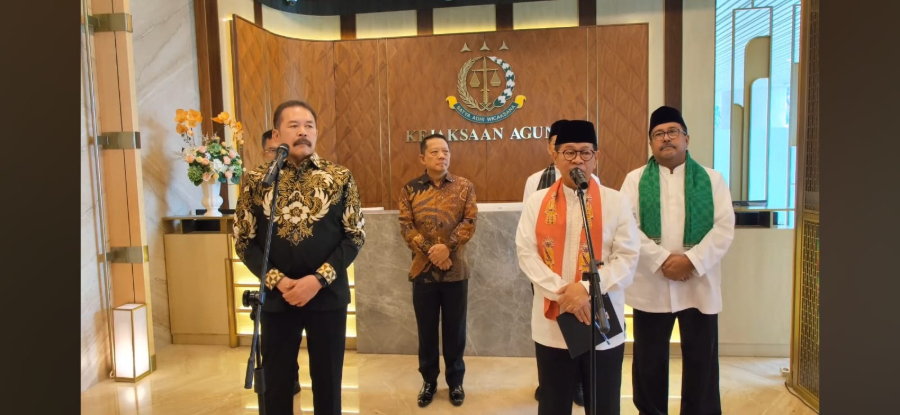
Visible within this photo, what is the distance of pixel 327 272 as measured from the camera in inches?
79.3

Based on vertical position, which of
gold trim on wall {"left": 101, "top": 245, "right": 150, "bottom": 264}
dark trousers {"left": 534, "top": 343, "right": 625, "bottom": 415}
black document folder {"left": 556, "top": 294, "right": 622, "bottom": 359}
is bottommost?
dark trousers {"left": 534, "top": 343, "right": 625, "bottom": 415}

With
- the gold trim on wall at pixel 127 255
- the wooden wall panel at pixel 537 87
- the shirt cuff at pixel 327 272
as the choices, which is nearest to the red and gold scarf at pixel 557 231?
the shirt cuff at pixel 327 272

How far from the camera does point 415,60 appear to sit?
20.0 feet

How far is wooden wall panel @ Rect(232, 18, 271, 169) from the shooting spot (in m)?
4.95

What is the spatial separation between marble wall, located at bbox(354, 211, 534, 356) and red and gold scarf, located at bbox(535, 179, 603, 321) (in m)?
1.54

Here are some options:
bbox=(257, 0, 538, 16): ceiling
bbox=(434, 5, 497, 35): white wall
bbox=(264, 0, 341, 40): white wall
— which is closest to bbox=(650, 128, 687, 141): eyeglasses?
bbox=(434, 5, 497, 35): white wall

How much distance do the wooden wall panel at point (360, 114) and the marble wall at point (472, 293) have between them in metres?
2.67

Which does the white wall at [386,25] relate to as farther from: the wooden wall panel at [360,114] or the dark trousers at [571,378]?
the dark trousers at [571,378]

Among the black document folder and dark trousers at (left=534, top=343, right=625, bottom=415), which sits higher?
the black document folder

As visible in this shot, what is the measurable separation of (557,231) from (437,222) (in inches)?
43.8

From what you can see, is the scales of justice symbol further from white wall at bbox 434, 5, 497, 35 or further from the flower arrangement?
the flower arrangement

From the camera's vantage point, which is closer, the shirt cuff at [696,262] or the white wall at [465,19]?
the shirt cuff at [696,262]

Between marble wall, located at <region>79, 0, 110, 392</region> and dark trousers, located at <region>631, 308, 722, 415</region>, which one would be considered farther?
marble wall, located at <region>79, 0, 110, 392</region>

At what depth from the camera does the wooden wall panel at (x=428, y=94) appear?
603cm
